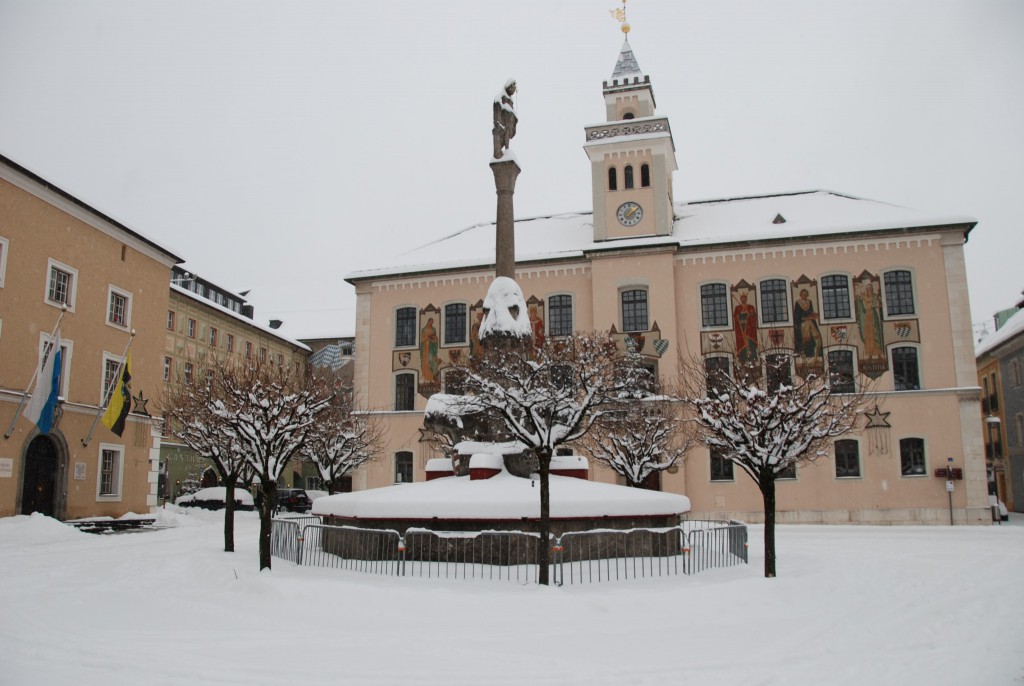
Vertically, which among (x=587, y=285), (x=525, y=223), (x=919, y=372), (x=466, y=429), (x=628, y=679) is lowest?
(x=628, y=679)

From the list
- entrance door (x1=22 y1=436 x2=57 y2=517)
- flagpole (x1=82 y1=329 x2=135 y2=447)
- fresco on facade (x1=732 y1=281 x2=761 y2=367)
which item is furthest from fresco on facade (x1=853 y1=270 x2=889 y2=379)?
entrance door (x1=22 y1=436 x2=57 y2=517)

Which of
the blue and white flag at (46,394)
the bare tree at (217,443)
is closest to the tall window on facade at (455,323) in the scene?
the bare tree at (217,443)

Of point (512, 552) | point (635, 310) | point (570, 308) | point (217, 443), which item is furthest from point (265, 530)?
point (570, 308)

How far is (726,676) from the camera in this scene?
780 cm

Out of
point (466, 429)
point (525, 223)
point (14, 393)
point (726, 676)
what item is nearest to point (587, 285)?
point (525, 223)

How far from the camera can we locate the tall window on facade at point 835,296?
33.4 m

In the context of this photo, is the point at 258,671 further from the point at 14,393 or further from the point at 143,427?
the point at 143,427

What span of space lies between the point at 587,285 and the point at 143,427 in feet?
66.7

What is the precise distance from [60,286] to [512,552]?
71.7ft

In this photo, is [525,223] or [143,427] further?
[525,223]

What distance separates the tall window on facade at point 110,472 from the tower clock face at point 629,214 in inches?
942

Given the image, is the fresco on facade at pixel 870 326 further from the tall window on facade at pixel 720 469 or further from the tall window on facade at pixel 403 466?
the tall window on facade at pixel 403 466

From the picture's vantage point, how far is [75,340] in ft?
91.9

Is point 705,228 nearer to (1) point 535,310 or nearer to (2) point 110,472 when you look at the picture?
(1) point 535,310
